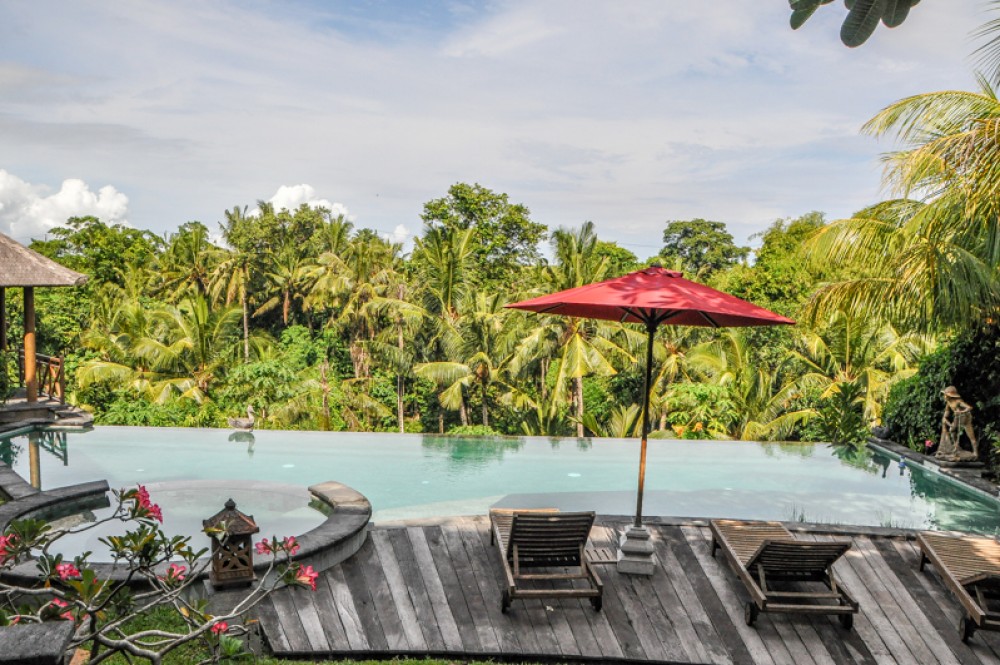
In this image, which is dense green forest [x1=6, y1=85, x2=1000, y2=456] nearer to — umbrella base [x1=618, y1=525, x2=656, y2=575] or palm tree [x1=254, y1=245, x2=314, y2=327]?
palm tree [x1=254, y1=245, x2=314, y2=327]

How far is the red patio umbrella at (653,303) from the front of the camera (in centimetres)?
476

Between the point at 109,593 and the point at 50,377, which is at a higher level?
the point at 109,593

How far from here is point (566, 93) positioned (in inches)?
783

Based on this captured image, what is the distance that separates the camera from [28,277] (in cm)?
1091

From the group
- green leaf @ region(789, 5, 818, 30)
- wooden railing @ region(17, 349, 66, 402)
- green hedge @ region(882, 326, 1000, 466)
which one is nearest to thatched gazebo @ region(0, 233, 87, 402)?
wooden railing @ region(17, 349, 66, 402)

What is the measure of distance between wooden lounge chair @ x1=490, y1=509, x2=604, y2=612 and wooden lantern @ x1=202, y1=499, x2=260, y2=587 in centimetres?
164

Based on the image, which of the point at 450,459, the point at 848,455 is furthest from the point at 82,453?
the point at 848,455

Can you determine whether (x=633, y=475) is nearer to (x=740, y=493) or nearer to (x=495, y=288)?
(x=740, y=493)

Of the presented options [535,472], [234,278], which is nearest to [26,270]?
[535,472]

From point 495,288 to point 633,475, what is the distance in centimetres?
1329

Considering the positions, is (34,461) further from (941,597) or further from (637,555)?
(941,597)

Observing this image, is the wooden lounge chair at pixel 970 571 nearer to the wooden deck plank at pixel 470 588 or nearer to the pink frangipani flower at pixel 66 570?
the wooden deck plank at pixel 470 588

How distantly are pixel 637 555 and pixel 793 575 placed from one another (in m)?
1.02

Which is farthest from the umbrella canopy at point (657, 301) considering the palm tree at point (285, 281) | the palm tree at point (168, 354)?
the palm tree at point (285, 281)
